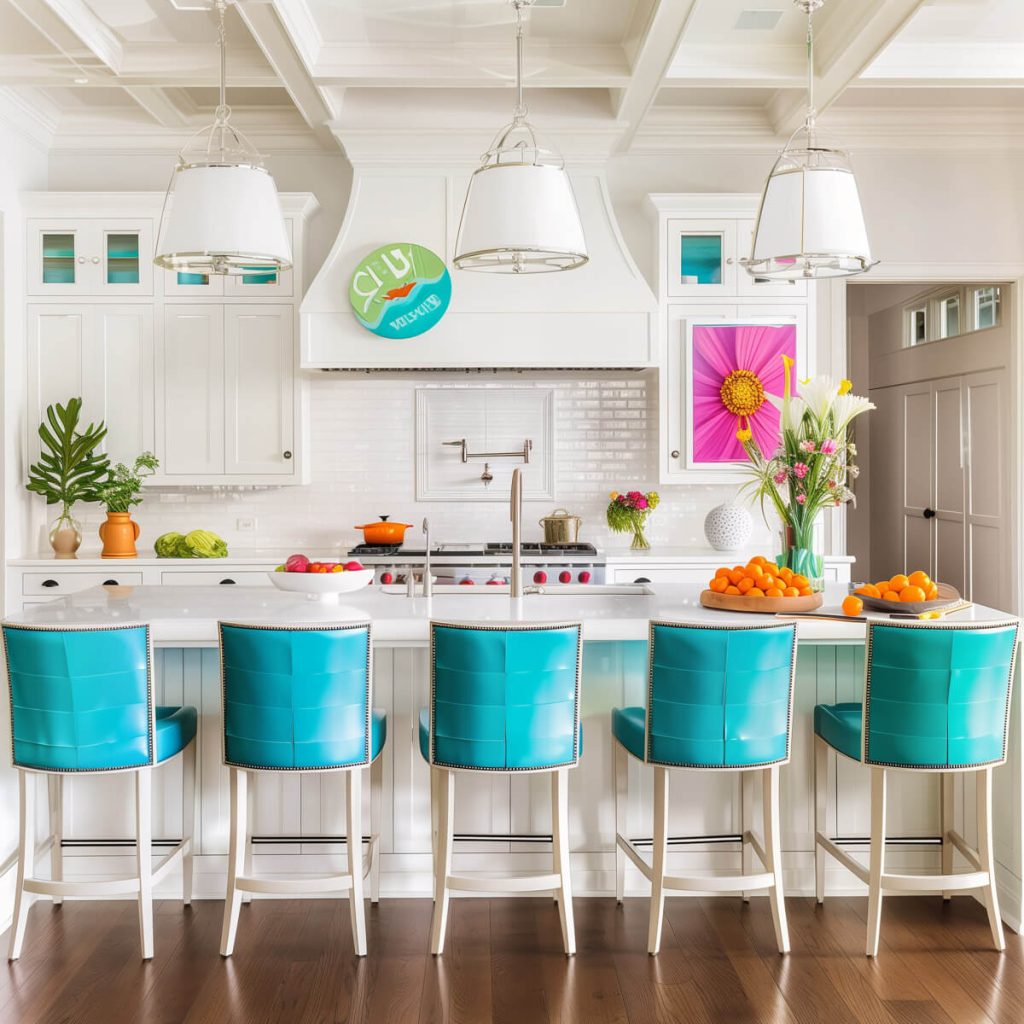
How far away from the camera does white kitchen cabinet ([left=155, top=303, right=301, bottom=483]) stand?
5.27 m

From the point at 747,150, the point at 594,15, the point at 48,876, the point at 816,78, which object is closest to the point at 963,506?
the point at 747,150

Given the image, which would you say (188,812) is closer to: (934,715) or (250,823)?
(250,823)

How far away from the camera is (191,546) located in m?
5.11

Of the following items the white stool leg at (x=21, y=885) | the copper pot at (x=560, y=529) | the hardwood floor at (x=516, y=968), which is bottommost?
the hardwood floor at (x=516, y=968)

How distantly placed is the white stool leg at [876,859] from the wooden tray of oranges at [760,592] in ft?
1.77

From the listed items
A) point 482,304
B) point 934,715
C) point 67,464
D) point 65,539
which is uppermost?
point 482,304

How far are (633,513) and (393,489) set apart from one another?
135cm

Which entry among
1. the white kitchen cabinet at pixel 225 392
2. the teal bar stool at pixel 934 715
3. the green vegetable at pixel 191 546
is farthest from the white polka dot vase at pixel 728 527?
the green vegetable at pixel 191 546

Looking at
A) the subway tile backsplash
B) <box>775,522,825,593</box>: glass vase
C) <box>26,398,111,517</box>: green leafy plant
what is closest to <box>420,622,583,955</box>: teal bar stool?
<box>775,522,825,593</box>: glass vase

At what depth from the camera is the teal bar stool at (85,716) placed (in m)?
2.71

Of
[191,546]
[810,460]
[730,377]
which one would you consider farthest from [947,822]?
[191,546]

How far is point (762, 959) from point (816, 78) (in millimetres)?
3666

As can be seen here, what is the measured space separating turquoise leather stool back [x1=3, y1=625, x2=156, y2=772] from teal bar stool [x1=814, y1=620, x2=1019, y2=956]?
2014 millimetres

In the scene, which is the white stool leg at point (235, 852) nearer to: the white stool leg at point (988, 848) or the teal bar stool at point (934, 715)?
the teal bar stool at point (934, 715)
